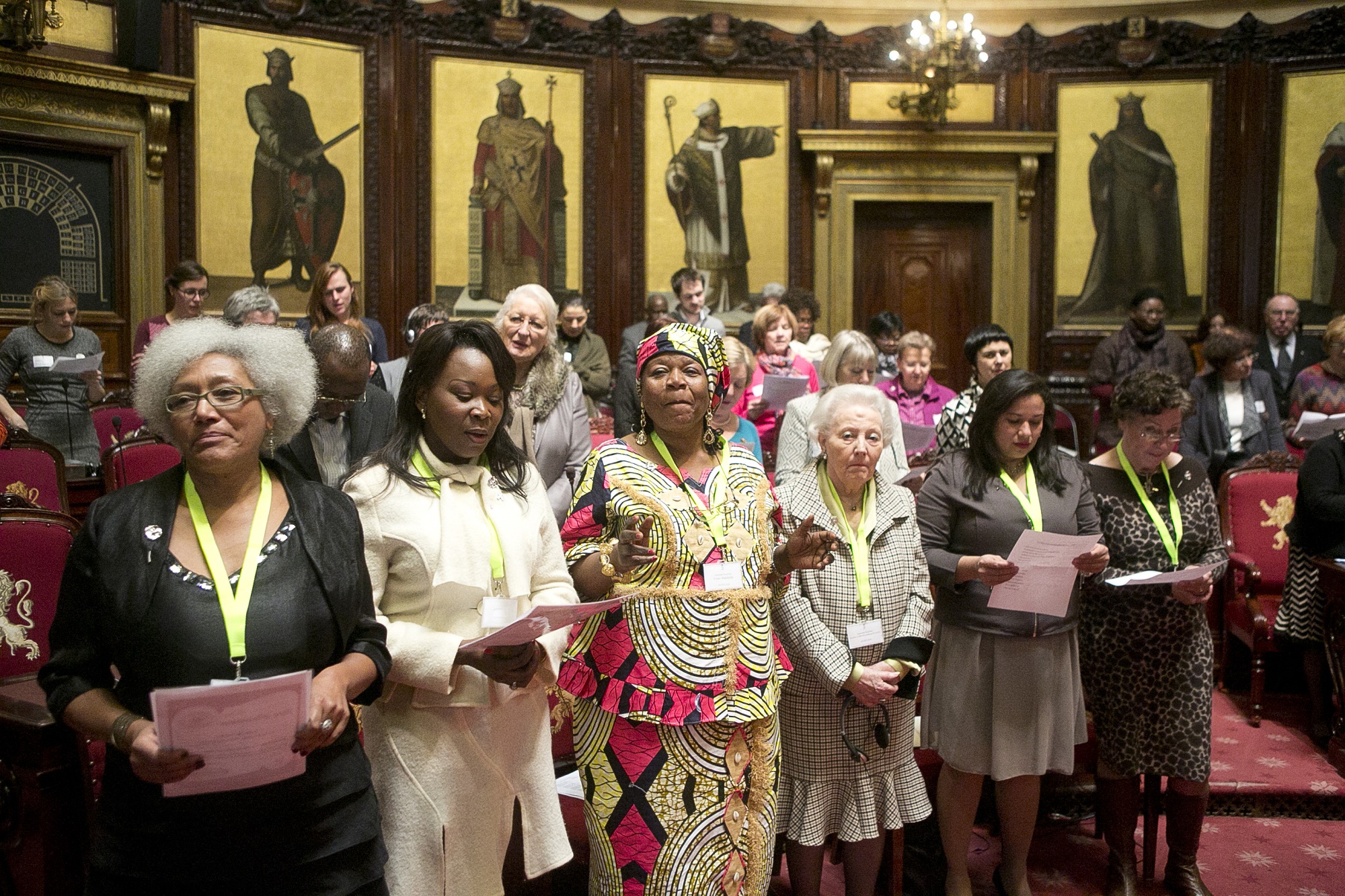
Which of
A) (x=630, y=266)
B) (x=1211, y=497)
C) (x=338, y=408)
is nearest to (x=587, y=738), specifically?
(x=338, y=408)

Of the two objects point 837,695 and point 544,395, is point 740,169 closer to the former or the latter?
point 544,395

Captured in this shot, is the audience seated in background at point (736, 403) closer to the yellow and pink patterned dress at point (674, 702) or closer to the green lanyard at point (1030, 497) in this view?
the green lanyard at point (1030, 497)

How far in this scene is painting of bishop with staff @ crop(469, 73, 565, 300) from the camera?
8.91 metres

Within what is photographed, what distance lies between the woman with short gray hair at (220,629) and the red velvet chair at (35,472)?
2.68 meters

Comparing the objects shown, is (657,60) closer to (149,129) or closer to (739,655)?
(149,129)

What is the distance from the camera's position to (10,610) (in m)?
2.83

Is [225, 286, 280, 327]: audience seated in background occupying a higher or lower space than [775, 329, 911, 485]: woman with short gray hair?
higher

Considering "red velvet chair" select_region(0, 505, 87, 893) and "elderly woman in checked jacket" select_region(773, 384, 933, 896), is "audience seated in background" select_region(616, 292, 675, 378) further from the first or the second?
"red velvet chair" select_region(0, 505, 87, 893)

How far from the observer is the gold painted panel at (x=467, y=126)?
877 cm

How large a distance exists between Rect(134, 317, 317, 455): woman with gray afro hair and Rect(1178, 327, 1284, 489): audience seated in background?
5.61 meters

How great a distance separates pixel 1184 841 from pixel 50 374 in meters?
5.24

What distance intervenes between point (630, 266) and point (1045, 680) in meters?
6.73

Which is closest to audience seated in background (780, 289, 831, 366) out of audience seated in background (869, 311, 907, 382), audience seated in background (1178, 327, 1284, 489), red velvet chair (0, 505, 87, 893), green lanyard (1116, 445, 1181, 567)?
audience seated in background (869, 311, 907, 382)

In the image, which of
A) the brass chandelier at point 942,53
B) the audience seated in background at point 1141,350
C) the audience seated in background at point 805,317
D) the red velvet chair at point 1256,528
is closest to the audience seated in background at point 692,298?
the audience seated in background at point 805,317
